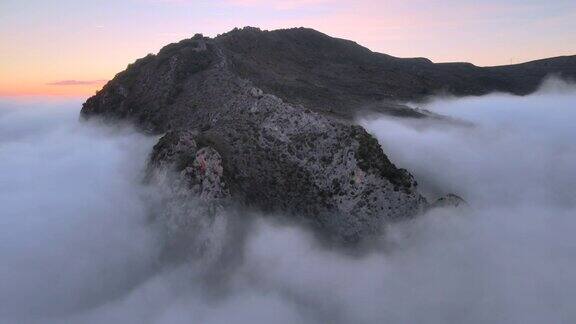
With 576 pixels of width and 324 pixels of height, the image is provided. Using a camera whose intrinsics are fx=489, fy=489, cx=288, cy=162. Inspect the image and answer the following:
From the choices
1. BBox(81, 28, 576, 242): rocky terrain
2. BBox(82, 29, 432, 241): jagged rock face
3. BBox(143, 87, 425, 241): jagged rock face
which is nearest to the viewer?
BBox(82, 29, 432, 241): jagged rock face

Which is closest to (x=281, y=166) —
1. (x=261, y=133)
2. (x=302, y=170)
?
(x=302, y=170)

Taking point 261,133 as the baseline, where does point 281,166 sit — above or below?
below

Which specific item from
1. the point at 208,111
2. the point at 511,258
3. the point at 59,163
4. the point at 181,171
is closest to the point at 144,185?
the point at 181,171

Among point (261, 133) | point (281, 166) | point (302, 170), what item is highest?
point (261, 133)

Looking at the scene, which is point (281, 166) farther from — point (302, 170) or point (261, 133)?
point (261, 133)

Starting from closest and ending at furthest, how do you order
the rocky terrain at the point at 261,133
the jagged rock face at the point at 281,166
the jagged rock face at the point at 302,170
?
1. the jagged rock face at the point at 281,166
2. the jagged rock face at the point at 302,170
3. the rocky terrain at the point at 261,133

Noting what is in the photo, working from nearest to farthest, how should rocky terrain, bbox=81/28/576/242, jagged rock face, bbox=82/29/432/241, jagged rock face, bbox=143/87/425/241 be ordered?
jagged rock face, bbox=82/29/432/241 → jagged rock face, bbox=143/87/425/241 → rocky terrain, bbox=81/28/576/242

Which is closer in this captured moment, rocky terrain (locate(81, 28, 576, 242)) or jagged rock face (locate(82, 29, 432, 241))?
jagged rock face (locate(82, 29, 432, 241))

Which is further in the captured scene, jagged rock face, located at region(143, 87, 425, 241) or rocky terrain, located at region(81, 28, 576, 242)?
rocky terrain, located at region(81, 28, 576, 242)

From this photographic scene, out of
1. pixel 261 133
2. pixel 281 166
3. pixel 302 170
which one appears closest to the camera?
pixel 302 170
